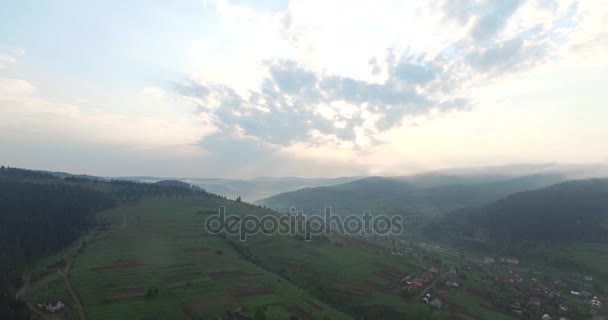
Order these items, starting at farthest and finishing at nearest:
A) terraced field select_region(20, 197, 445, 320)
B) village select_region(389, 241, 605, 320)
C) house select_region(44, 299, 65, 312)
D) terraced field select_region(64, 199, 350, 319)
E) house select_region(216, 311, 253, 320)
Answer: village select_region(389, 241, 605, 320), terraced field select_region(20, 197, 445, 320), terraced field select_region(64, 199, 350, 319), house select_region(216, 311, 253, 320), house select_region(44, 299, 65, 312)

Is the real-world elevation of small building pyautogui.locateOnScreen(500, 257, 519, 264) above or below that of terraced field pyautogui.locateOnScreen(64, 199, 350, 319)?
below

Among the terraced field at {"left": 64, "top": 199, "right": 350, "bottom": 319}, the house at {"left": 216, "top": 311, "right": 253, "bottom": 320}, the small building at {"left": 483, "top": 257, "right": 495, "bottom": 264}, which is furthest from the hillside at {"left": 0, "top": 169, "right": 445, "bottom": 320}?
the small building at {"left": 483, "top": 257, "right": 495, "bottom": 264}

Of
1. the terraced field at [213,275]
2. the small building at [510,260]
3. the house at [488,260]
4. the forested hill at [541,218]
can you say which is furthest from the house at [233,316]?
the forested hill at [541,218]

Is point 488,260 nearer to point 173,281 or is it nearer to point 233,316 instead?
point 233,316

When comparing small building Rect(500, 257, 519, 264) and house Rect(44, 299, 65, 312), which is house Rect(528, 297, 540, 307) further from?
house Rect(44, 299, 65, 312)

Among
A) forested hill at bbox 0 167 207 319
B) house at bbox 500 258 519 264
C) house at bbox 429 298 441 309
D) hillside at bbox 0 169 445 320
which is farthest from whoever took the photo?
house at bbox 500 258 519 264

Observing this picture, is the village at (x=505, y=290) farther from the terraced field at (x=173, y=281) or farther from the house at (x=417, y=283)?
the terraced field at (x=173, y=281)
